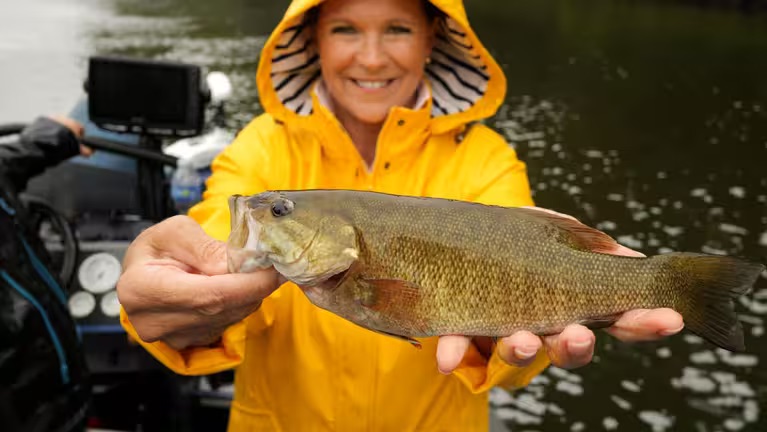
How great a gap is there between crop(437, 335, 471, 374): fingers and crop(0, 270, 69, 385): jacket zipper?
191 cm

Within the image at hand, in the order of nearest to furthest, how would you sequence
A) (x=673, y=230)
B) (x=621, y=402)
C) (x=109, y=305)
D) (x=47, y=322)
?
(x=47, y=322), (x=109, y=305), (x=621, y=402), (x=673, y=230)

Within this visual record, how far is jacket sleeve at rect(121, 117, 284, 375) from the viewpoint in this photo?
250 cm

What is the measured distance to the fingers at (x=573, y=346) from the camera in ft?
7.50

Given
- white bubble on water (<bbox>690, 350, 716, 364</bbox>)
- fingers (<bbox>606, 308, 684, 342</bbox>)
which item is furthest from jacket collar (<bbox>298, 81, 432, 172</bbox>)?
white bubble on water (<bbox>690, 350, 716, 364</bbox>)

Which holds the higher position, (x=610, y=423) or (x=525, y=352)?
(x=525, y=352)

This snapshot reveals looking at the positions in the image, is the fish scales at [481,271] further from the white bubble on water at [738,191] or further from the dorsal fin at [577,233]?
Result: the white bubble on water at [738,191]

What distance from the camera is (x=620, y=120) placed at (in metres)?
18.4

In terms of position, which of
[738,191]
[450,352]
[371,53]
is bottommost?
[738,191]

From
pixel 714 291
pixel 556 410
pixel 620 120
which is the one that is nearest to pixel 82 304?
pixel 714 291

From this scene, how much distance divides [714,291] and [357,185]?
1.57 m

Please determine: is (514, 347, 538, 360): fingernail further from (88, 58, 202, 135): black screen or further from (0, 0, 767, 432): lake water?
(0, 0, 767, 432): lake water

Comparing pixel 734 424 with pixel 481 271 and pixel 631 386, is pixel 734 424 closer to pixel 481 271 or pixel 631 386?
pixel 631 386

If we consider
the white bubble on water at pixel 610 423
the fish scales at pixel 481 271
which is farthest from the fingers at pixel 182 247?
the white bubble on water at pixel 610 423

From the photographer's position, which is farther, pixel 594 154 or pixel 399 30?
pixel 594 154
